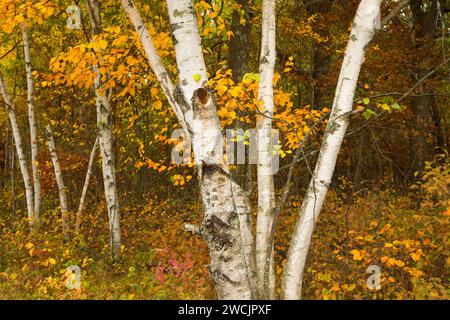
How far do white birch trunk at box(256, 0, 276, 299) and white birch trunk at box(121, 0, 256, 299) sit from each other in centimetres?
70

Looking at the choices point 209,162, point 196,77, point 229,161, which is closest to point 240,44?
point 229,161

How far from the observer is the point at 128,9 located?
4.52 metres

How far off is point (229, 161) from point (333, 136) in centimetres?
232

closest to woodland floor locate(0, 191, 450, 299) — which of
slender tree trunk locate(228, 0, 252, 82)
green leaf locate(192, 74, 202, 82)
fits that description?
green leaf locate(192, 74, 202, 82)

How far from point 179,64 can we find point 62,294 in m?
3.91

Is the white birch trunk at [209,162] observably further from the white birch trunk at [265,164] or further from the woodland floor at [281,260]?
the woodland floor at [281,260]

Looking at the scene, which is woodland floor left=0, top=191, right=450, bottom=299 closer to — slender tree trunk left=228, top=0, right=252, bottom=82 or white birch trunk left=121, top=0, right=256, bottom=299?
white birch trunk left=121, top=0, right=256, bottom=299

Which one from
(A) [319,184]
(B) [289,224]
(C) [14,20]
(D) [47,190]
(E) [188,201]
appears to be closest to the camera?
(A) [319,184]

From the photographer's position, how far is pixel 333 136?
4.02m

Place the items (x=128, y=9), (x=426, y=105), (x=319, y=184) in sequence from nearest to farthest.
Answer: (x=319, y=184) < (x=128, y=9) < (x=426, y=105)

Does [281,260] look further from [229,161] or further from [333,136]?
[333,136]

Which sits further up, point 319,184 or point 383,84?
point 383,84
